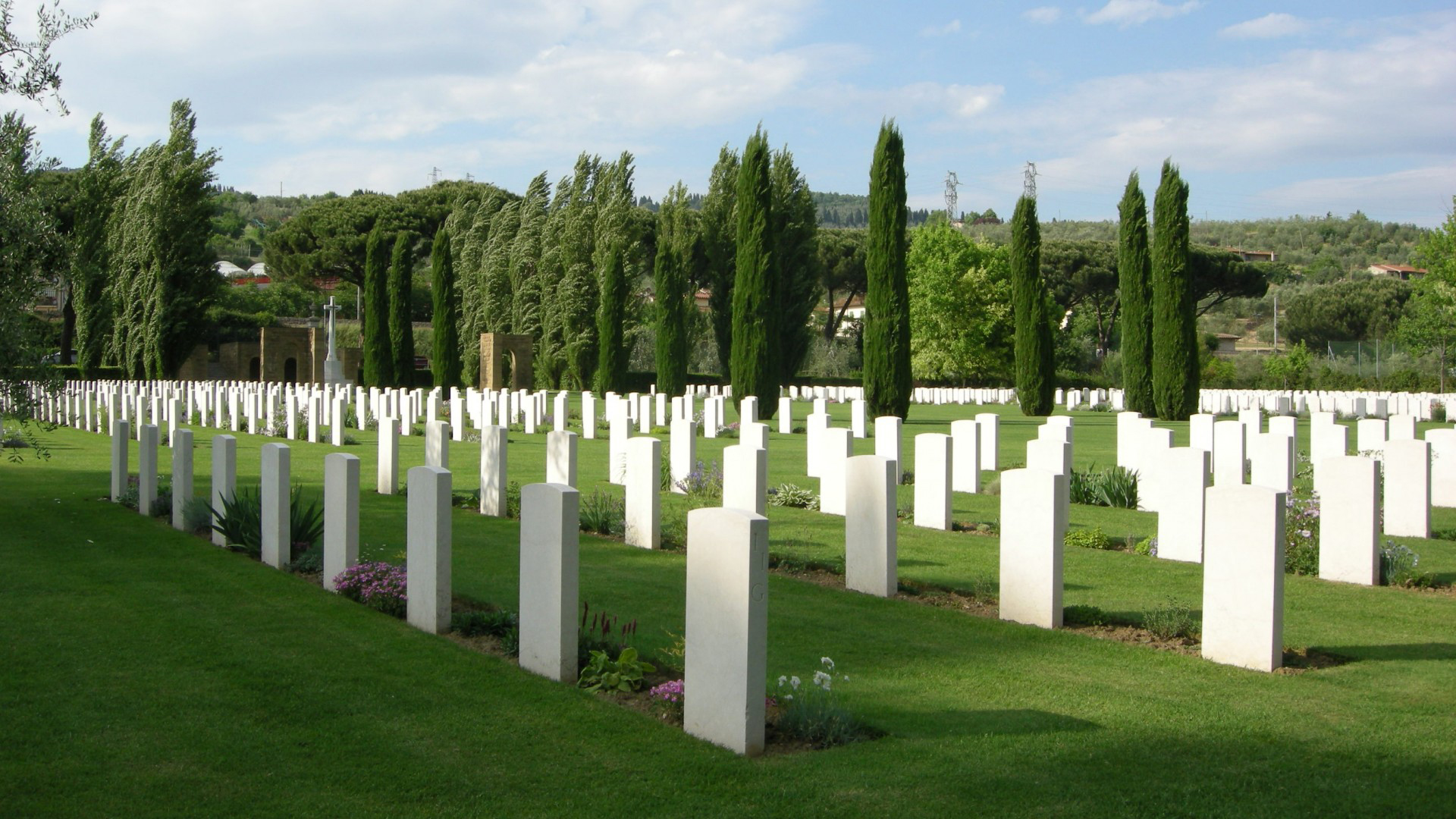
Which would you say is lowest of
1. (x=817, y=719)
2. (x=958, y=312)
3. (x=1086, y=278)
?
(x=817, y=719)

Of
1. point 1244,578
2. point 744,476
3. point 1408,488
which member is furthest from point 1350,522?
point 744,476

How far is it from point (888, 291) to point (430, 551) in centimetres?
2450

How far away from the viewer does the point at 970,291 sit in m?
56.6

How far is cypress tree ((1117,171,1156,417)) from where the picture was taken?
34688 mm

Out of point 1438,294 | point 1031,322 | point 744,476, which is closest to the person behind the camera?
point 744,476

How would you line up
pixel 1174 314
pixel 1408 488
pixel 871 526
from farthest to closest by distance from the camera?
pixel 1174 314
pixel 1408 488
pixel 871 526

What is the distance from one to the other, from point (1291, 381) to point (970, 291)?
15479 mm

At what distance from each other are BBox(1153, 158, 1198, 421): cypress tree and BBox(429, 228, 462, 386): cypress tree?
83.1 feet

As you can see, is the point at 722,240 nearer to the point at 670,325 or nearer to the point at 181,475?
the point at 670,325

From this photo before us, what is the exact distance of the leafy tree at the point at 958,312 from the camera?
184 feet

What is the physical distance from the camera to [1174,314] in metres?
32.9

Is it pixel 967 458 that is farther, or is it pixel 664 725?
pixel 967 458

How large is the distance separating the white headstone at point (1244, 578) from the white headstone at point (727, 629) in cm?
297

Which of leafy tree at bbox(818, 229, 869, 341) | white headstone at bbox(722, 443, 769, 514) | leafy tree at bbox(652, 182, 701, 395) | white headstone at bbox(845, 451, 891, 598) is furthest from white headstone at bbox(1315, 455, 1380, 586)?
leafy tree at bbox(818, 229, 869, 341)
